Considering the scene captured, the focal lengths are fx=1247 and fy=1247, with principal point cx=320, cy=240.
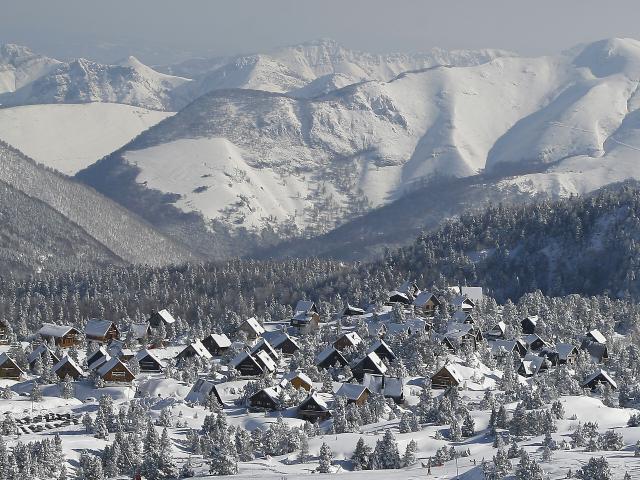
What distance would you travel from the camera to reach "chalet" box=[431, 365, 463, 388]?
125625 mm

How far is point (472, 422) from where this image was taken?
103250 millimetres

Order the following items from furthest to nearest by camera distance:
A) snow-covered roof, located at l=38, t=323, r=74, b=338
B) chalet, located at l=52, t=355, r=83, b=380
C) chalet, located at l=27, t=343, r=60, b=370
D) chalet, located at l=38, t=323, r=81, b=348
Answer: snow-covered roof, located at l=38, t=323, r=74, b=338, chalet, located at l=38, t=323, r=81, b=348, chalet, located at l=27, t=343, r=60, b=370, chalet, located at l=52, t=355, r=83, b=380

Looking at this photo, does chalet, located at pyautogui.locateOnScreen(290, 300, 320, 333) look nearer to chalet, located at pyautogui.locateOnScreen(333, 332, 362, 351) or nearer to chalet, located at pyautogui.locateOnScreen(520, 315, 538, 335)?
chalet, located at pyautogui.locateOnScreen(333, 332, 362, 351)

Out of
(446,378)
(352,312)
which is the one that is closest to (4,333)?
(352,312)

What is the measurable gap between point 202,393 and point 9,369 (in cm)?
2400

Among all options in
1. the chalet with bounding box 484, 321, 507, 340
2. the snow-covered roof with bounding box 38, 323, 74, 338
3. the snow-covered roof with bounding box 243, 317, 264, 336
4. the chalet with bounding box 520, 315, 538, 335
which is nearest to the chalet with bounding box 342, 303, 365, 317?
the snow-covered roof with bounding box 243, 317, 264, 336

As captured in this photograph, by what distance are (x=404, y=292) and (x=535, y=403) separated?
7271 cm

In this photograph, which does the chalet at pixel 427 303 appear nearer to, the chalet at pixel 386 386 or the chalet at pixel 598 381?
the chalet at pixel 598 381

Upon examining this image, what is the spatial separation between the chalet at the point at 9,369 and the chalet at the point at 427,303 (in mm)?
59595

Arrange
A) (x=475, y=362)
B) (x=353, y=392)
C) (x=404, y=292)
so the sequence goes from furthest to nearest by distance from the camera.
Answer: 1. (x=404, y=292)
2. (x=475, y=362)
3. (x=353, y=392)

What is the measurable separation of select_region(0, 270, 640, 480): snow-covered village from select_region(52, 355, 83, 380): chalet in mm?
162

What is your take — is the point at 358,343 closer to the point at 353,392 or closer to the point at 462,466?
the point at 353,392

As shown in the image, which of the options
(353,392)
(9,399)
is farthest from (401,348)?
(9,399)

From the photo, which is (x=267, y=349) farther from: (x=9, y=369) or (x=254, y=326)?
(x=9, y=369)
